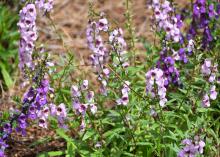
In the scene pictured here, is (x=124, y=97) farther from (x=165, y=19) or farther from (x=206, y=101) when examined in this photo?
(x=165, y=19)

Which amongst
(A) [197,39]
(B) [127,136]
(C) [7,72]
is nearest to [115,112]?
(B) [127,136]

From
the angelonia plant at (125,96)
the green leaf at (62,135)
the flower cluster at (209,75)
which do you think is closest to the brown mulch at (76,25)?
the green leaf at (62,135)

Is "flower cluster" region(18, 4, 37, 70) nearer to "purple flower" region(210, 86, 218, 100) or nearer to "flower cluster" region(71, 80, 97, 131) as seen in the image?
"flower cluster" region(71, 80, 97, 131)

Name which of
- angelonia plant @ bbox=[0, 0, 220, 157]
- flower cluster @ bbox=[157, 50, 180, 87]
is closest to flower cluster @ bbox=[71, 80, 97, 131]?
angelonia plant @ bbox=[0, 0, 220, 157]

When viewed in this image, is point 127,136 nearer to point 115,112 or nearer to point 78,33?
point 115,112

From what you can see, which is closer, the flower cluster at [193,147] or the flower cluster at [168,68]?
the flower cluster at [193,147]

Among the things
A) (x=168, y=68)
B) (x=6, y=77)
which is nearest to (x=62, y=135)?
(x=168, y=68)

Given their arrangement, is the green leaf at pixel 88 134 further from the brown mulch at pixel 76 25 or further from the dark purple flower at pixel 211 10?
the dark purple flower at pixel 211 10
